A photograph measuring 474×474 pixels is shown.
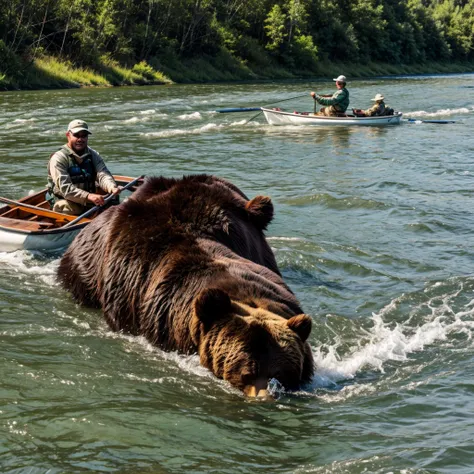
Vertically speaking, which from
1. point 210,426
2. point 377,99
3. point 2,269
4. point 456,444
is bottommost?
point 2,269

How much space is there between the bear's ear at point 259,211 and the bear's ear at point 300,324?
213cm

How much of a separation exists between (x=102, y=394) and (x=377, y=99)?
21223mm

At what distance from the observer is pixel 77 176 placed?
31.7ft

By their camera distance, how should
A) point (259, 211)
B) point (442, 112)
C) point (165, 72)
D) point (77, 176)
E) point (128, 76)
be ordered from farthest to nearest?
point (165, 72) → point (128, 76) → point (442, 112) → point (77, 176) → point (259, 211)

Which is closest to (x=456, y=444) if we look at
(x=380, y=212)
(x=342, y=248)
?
(x=342, y=248)

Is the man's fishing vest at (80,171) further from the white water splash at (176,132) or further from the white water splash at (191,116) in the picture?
the white water splash at (191,116)

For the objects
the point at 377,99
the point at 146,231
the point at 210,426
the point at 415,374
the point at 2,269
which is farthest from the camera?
the point at 377,99

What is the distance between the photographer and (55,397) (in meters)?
5.10

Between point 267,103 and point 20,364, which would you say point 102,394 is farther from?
point 267,103

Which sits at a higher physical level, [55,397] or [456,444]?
[456,444]

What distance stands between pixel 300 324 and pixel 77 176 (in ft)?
18.8

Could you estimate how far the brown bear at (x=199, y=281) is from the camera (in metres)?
4.65

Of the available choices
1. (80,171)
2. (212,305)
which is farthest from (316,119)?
(212,305)

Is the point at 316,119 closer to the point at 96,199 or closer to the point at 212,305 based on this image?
the point at 96,199
